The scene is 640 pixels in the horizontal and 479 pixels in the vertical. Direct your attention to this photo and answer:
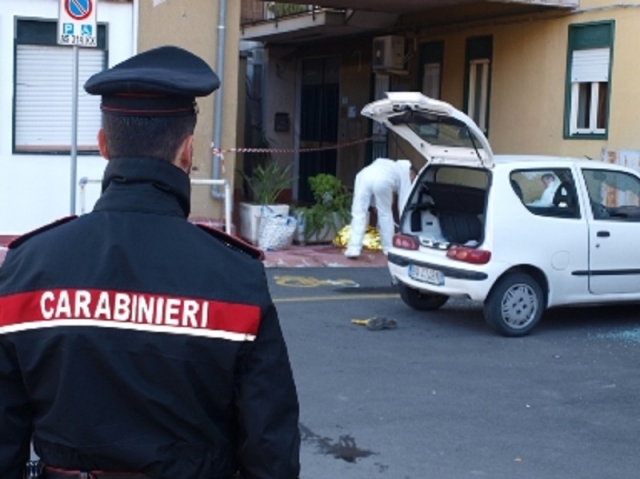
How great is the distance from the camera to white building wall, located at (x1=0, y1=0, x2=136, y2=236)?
1368 cm

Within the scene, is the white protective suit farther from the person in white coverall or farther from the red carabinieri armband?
the red carabinieri armband

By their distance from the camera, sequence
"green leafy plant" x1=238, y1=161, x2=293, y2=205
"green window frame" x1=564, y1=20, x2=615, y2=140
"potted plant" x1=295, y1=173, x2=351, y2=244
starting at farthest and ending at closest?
"potted plant" x1=295, y1=173, x2=351, y2=244 < "green leafy plant" x1=238, y1=161, x2=293, y2=205 < "green window frame" x1=564, y1=20, x2=615, y2=140

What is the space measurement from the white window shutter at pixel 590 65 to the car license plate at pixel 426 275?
6248mm

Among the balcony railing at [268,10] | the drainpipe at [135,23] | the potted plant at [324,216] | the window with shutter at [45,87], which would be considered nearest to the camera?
the window with shutter at [45,87]

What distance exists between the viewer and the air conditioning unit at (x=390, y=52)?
63.3ft

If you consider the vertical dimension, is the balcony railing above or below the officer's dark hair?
above

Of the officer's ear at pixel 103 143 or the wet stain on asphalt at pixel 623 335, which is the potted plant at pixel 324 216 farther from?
the officer's ear at pixel 103 143

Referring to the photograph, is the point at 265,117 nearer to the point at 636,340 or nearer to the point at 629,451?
the point at 636,340

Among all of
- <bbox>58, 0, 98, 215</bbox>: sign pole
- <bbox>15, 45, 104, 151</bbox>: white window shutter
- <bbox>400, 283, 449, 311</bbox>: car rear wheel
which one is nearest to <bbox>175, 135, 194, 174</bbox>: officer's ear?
<bbox>58, 0, 98, 215</bbox>: sign pole

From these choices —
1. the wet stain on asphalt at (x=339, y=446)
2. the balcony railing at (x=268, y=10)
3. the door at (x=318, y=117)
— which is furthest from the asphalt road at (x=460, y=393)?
the door at (x=318, y=117)

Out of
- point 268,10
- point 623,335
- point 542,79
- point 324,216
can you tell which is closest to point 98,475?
point 623,335

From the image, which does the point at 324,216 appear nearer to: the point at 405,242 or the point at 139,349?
the point at 405,242

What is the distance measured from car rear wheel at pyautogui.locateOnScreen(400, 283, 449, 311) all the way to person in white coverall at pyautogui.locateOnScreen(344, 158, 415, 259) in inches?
122

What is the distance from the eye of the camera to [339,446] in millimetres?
6539
